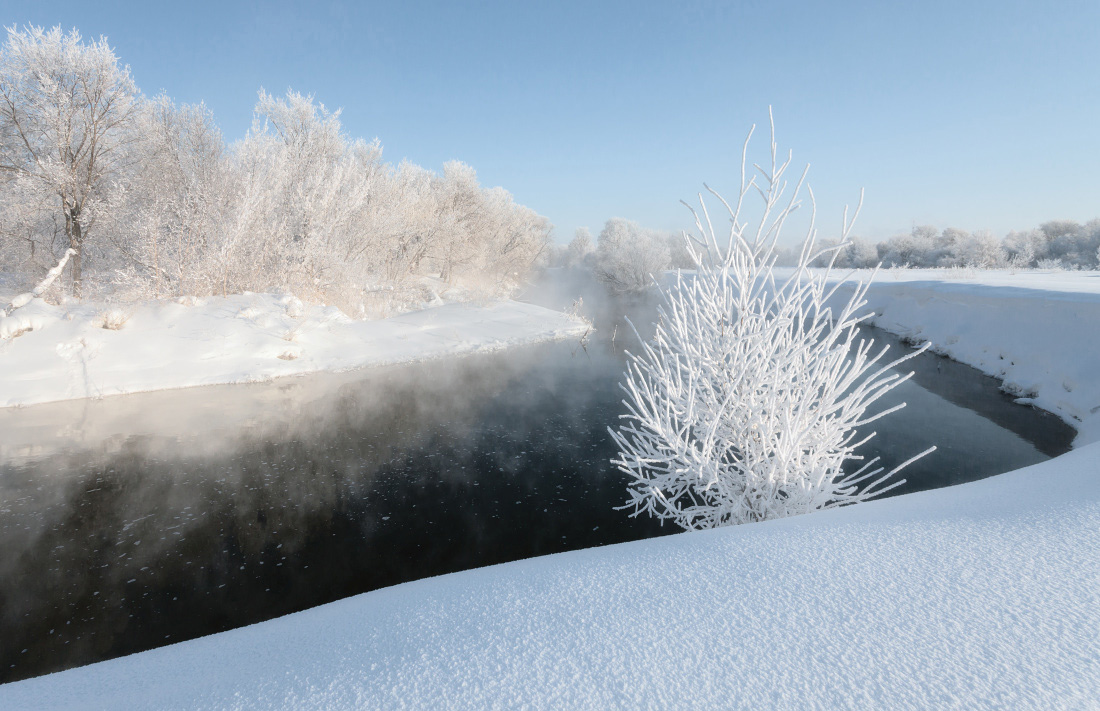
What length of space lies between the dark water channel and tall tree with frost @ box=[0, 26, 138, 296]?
639 centimetres

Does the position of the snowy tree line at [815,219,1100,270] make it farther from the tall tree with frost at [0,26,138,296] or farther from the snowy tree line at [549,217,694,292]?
the tall tree with frost at [0,26,138,296]

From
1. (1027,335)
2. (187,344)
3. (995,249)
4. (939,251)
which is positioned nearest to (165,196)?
(187,344)

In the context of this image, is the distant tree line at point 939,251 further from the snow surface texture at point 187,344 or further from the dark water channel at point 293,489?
the dark water channel at point 293,489

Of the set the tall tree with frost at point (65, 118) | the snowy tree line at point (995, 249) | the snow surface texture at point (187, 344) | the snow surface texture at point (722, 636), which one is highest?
the tall tree with frost at point (65, 118)

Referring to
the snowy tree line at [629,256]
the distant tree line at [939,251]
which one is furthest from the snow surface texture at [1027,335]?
the snowy tree line at [629,256]

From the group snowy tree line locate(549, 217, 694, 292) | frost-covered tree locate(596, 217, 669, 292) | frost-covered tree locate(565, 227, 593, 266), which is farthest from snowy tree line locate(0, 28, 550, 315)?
frost-covered tree locate(565, 227, 593, 266)

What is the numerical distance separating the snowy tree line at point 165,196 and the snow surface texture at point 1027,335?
17348 millimetres

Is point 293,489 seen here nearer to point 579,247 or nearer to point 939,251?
point 939,251

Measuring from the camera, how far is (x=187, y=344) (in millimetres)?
11109

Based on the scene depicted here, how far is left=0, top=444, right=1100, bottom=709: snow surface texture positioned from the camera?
3.81 feet

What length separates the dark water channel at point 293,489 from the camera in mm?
4051

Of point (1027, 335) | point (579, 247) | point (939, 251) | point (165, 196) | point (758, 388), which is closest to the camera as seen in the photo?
point (758, 388)

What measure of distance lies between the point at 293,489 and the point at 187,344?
7.50m

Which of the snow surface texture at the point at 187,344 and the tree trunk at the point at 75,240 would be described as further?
the tree trunk at the point at 75,240
